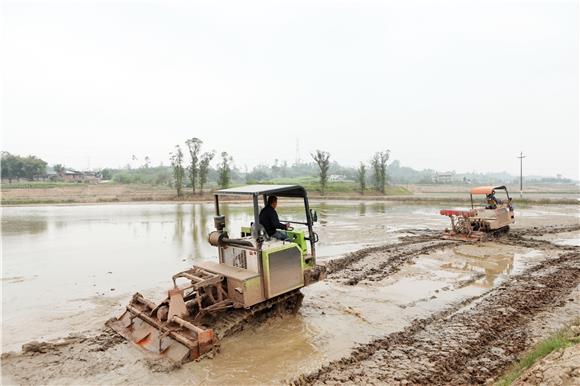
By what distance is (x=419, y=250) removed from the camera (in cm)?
1284

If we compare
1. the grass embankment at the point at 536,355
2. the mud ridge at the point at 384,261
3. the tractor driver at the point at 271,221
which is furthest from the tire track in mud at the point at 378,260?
the grass embankment at the point at 536,355

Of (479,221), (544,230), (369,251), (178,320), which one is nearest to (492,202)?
(479,221)

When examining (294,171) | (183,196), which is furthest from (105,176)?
(294,171)

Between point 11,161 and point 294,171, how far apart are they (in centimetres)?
10192

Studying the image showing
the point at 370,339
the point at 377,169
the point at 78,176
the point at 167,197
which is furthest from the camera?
the point at 78,176

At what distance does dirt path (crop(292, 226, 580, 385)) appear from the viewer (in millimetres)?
4805

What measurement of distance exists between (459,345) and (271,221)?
3.60 metres

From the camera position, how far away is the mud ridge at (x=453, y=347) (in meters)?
4.79

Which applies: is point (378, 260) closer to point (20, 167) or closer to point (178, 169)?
point (178, 169)

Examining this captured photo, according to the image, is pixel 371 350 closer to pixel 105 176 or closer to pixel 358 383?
pixel 358 383

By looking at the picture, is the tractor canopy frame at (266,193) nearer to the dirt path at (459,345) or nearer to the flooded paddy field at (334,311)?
the flooded paddy field at (334,311)

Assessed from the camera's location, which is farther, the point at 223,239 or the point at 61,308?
the point at 61,308

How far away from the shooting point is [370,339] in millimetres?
6012

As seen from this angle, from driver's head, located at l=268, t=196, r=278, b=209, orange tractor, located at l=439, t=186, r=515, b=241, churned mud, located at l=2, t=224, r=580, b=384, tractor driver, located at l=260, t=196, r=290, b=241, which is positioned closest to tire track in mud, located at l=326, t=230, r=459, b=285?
churned mud, located at l=2, t=224, r=580, b=384
